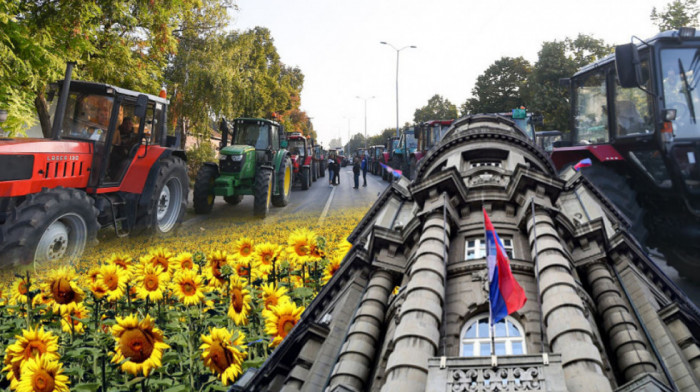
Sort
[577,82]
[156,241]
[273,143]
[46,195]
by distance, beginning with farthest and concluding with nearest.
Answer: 1. [273,143]
2. [577,82]
3. [156,241]
4. [46,195]

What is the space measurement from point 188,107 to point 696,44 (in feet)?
59.2

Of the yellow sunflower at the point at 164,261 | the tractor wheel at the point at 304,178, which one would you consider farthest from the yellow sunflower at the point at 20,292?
the tractor wheel at the point at 304,178

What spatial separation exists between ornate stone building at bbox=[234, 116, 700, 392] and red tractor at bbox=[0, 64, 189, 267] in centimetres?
392

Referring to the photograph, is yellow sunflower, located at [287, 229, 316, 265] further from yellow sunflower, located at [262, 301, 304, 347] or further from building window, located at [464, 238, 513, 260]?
building window, located at [464, 238, 513, 260]

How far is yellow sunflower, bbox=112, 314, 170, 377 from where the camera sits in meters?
3.45

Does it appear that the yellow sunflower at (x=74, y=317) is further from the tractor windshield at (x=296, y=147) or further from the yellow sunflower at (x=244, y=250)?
the tractor windshield at (x=296, y=147)

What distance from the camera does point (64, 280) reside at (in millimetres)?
4453

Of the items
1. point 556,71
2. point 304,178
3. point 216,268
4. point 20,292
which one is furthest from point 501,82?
point 20,292

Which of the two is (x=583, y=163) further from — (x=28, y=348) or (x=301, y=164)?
(x=301, y=164)

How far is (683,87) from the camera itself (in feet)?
31.6

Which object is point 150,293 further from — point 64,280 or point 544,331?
point 544,331

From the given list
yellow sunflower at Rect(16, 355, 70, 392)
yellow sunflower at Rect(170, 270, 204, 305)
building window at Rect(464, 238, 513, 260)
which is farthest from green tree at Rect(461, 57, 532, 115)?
yellow sunflower at Rect(16, 355, 70, 392)

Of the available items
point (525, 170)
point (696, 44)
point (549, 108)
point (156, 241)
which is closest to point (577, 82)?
point (696, 44)

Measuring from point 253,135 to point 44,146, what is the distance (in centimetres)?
948
